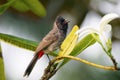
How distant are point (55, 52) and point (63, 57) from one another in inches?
2.9

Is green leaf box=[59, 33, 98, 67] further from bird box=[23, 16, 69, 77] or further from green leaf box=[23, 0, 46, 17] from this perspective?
green leaf box=[23, 0, 46, 17]

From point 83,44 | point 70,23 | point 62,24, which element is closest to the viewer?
point 83,44

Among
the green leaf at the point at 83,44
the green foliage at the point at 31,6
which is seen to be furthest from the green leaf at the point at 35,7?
A: the green leaf at the point at 83,44

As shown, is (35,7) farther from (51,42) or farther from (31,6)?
(51,42)

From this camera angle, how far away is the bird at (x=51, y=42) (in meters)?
0.73

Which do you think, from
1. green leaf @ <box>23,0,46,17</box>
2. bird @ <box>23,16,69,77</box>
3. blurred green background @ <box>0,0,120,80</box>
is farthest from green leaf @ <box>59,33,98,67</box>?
blurred green background @ <box>0,0,120,80</box>

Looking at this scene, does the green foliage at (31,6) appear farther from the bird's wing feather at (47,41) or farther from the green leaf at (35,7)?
the bird's wing feather at (47,41)

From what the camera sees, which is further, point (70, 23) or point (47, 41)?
point (70, 23)

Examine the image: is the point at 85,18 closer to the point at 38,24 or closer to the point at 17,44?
the point at 38,24

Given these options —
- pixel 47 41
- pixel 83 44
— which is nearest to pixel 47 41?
pixel 47 41

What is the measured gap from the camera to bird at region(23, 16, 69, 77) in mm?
726

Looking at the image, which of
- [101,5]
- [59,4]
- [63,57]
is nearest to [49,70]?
[63,57]

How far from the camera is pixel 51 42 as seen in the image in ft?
2.47

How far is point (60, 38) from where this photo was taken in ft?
2.40
